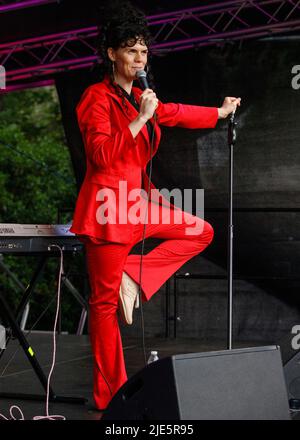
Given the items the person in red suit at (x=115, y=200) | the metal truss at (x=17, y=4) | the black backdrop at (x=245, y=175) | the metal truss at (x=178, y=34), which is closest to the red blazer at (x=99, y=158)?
the person in red suit at (x=115, y=200)

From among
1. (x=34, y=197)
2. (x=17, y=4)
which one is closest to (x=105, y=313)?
(x=17, y=4)

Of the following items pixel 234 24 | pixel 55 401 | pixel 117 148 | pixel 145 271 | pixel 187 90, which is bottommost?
pixel 55 401

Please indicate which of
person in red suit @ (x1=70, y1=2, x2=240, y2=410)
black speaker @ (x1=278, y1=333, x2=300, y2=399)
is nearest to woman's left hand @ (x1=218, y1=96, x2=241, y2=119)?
person in red suit @ (x1=70, y1=2, x2=240, y2=410)

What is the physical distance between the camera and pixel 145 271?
3.16m

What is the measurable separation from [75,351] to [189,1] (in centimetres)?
277

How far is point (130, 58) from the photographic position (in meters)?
3.05

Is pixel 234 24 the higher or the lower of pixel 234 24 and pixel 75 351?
the higher

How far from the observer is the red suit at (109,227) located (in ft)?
9.96

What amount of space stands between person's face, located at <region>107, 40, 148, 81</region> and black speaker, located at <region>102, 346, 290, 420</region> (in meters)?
1.30

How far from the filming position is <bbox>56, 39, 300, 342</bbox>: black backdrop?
612cm

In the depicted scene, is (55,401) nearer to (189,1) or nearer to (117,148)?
(117,148)

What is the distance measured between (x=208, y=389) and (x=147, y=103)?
1.14 meters

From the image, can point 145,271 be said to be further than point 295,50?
No

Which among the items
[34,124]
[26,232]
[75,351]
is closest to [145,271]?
[26,232]
